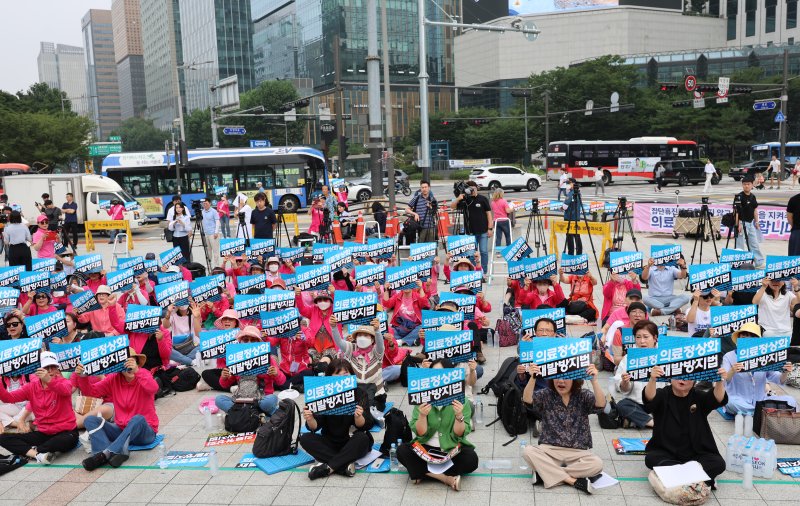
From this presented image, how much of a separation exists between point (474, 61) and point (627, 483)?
Result: 4260 inches

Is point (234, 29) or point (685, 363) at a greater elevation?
point (234, 29)

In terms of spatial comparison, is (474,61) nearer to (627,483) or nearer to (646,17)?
(646,17)

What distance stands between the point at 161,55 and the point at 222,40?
36054 millimetres

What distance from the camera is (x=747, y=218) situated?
15922 mm

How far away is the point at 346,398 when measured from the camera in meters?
7.29

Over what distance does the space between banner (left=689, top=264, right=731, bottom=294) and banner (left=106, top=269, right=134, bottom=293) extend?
31.5 feet

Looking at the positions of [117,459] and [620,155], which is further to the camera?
[620,155]

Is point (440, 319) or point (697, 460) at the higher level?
point (440, 319)

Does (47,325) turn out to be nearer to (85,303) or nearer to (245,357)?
(85,303)

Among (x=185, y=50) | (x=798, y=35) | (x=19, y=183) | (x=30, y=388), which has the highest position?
(x=185, y=50)

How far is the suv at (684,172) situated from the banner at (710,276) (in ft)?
135

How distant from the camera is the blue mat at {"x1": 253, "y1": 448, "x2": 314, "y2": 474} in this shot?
7.82 m

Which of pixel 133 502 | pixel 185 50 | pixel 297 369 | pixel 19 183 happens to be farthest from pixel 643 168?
pixel 185 50

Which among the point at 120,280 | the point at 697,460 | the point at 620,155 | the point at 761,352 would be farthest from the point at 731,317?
the point at 620,155
